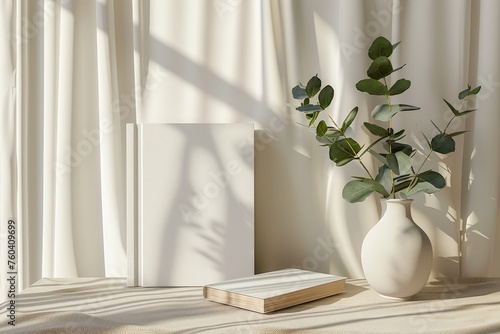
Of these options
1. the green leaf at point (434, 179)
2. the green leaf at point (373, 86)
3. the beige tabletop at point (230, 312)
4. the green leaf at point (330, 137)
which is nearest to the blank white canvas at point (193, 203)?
the beige tabletop at point (230, 312)

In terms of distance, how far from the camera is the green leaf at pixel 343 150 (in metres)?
1.16

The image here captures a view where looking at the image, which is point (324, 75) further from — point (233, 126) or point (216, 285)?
point (216, 285)

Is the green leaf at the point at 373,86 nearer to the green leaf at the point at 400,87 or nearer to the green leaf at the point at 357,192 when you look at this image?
the green leaf at the point at 400,87

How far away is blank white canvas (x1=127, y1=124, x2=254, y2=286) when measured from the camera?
1222mm

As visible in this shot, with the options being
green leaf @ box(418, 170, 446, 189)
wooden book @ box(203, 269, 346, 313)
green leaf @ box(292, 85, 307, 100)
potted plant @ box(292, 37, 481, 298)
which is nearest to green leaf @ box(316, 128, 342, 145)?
potted plant @ box(292, 37, 481, 298)

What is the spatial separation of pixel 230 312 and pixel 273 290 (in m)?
0.10

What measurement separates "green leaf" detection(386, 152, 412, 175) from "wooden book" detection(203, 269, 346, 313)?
0.27 metres

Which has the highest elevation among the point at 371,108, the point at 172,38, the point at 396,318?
the point at 172,38

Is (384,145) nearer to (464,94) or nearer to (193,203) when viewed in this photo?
(464,94)

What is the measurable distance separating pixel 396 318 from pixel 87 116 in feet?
2.93

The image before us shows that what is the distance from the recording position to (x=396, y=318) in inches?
38.8

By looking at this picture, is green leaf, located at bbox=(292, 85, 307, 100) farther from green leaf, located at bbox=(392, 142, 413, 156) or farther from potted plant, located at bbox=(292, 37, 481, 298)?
green leaf, located at bbox=(392, 142, 413, 156)

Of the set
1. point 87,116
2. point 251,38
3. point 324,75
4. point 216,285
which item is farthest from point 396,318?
point 87,116

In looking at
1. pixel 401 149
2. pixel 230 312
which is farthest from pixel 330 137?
pixel 230 312
